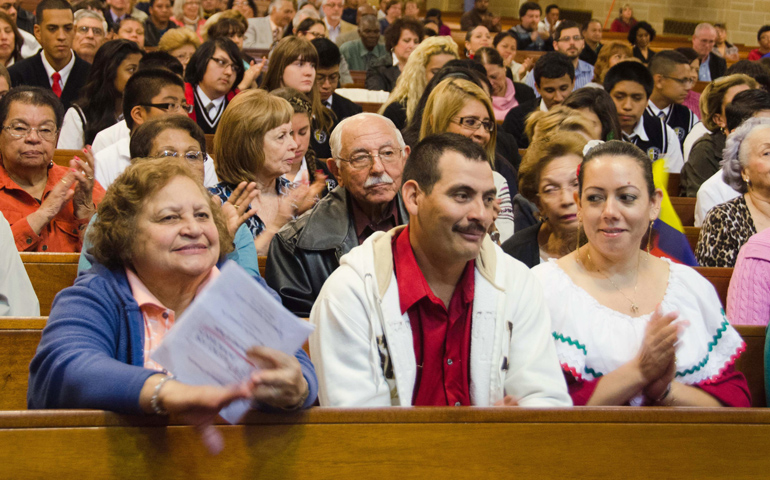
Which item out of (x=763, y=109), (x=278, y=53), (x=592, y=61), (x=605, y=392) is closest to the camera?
(x=605, y=392)

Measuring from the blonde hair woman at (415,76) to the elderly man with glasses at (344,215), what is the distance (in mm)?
1758

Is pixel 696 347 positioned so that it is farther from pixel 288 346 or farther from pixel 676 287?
pixel 288 346

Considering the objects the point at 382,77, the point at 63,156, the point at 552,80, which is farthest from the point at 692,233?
the point at 382,77

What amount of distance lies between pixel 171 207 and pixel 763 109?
3531 mm

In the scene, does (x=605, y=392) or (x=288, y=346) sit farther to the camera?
(x=605, y=392)

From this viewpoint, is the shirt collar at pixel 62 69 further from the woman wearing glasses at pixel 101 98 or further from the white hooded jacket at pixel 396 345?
the white hooded jacket at pixel 396 345

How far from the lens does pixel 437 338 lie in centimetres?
190

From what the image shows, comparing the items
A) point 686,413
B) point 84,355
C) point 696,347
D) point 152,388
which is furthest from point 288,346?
point 696,347

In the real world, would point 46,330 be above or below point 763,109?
below

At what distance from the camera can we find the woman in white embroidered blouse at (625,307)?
199cm

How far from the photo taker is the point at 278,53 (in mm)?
4602

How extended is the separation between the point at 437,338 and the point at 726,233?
1.75 metres

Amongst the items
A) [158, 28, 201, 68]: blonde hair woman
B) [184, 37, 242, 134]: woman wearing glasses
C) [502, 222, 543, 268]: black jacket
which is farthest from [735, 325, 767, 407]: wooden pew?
[158, 28, 201, 68]: blonde hair woman

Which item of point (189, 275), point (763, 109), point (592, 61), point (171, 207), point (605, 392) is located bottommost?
point (605, 392)
